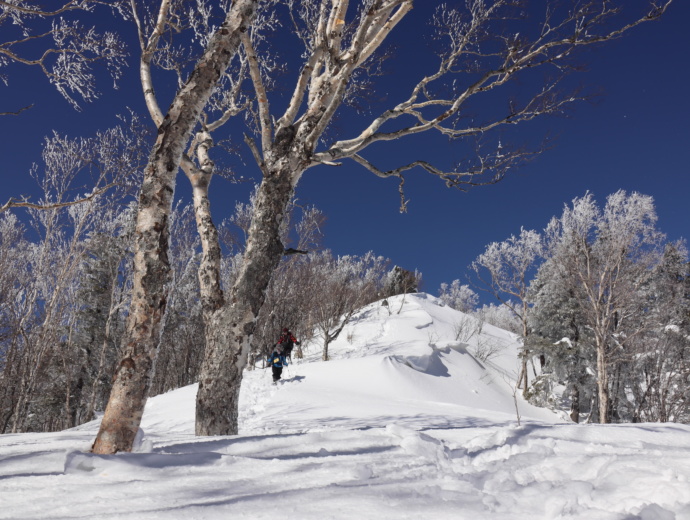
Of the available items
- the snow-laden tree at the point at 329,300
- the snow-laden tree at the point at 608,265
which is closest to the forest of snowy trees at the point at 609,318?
the snow-laden tree at the point at 608,265

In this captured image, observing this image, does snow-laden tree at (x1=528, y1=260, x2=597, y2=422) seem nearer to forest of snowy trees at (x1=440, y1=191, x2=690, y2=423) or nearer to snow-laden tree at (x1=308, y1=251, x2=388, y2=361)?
forest of snowy trees at (x1=440, y1=191, x2=690, y2=423)

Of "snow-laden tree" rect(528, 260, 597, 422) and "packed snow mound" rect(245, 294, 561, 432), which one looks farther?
"snow-laden tree" rect(528, 260, 597, 422)

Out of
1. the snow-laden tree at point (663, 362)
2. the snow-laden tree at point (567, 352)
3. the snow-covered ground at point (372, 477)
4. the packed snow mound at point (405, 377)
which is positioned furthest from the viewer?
the snow-laden tree at point (567, 352)

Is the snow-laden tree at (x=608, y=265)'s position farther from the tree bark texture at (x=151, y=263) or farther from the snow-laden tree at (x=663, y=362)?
the tree bark texture at (x=151, y=263)

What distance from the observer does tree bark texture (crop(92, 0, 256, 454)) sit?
247 cm

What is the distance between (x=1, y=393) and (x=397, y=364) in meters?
15.7

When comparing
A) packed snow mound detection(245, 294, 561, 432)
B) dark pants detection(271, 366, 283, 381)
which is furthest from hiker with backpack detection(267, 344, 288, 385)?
packed snow mound detection(245, 294, 561, 432)

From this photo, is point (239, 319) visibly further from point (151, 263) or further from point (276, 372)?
point (276, 372)

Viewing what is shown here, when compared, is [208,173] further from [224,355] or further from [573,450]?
[573,450]

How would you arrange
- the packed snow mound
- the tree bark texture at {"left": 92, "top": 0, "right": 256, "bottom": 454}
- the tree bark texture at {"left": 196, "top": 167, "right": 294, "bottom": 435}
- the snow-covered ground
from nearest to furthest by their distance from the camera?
1. the snow-covered ground
2. the tree bark texture at {"left": 92, "top": 0, "right": 256, "bottom": 454}
3. the tree bark texture at {"left": 196, "top": 167, "right": 294, "bottom": 435}
4. the packed snow mound

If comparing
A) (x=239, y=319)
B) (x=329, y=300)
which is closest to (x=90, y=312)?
(x=329, y=300)

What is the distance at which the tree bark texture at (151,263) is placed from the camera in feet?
8.11

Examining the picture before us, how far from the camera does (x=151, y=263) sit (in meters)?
2.66

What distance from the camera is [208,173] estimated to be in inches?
203
